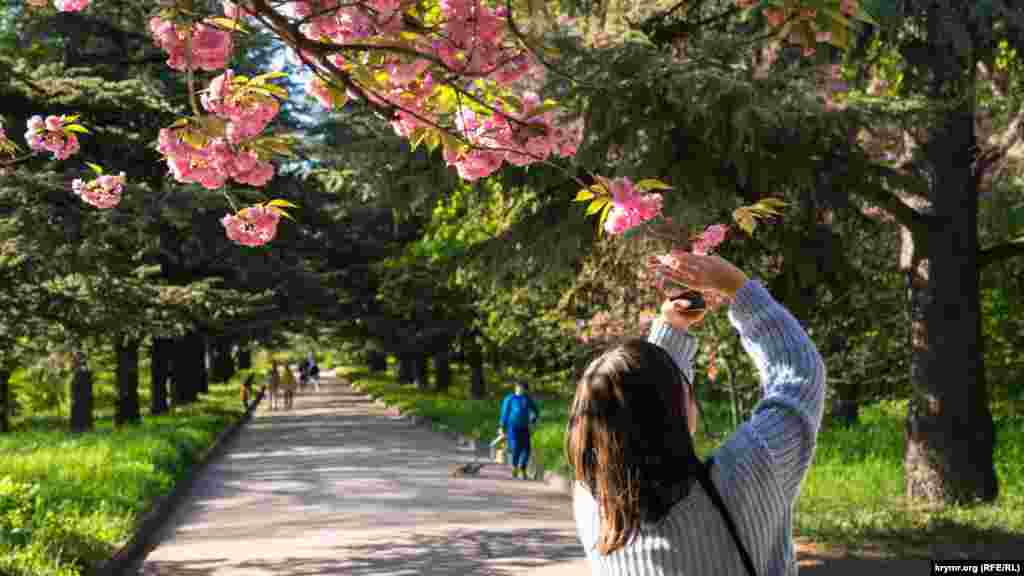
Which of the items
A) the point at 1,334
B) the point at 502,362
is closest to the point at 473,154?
the point at 1,334

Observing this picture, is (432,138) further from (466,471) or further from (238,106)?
(466,471)

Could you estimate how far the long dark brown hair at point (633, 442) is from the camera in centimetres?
224

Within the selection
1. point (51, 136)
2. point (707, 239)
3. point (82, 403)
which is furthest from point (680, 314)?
point (82, 403)

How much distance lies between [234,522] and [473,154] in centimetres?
923

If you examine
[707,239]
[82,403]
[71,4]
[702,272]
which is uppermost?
[71,4]

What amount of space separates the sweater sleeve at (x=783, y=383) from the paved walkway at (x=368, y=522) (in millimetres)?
7104

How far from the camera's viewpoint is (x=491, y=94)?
14.9 feet

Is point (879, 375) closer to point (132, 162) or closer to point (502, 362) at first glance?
point (132, 162)

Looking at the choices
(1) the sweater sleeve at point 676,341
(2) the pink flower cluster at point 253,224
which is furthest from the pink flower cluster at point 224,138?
(1) the sweater sleeve at point 676,341

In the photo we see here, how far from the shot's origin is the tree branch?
11.6m

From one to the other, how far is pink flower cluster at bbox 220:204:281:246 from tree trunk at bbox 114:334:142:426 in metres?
21.7

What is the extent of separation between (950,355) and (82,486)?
31.3ft

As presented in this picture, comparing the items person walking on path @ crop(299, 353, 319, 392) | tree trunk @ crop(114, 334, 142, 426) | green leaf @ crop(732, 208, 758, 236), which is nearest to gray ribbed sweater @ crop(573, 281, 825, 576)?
green leaf @ crop(732, 208, 758, 236)

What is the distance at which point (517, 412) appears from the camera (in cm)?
1678
